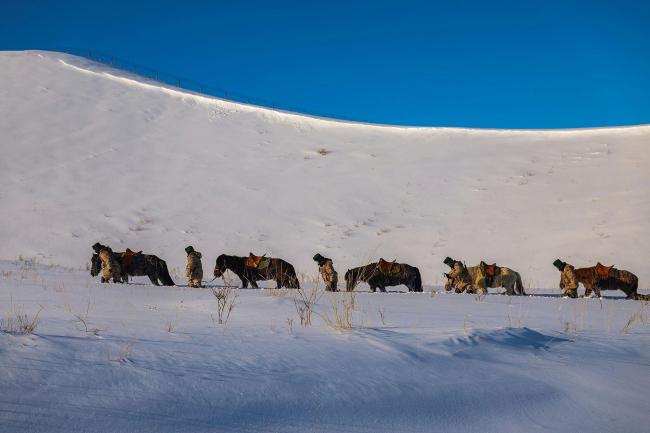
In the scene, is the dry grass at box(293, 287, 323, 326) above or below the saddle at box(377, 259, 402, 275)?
below

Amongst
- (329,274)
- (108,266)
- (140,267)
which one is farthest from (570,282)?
(108,266)

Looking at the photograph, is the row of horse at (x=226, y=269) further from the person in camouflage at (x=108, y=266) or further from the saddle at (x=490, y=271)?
the saddle at (x=490, y=271)

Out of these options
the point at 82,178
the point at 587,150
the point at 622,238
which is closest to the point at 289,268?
the point at 622,238

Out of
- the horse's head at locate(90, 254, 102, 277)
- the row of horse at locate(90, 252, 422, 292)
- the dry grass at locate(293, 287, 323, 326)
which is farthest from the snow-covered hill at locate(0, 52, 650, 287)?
the dry grass at locate(293, 287, 323, 326)

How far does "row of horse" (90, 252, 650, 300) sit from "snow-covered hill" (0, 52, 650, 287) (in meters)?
5.09

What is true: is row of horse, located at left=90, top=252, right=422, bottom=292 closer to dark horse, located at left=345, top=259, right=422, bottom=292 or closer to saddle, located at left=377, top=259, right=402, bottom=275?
dark horse, located at left=345, top=259, right=422, bottom=292

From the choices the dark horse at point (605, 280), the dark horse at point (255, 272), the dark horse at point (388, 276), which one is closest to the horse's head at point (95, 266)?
the dark horse at point (255, 272)

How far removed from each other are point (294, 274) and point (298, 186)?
62.6 feet

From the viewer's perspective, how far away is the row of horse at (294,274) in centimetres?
1134

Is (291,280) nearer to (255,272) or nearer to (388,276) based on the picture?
(255,272)

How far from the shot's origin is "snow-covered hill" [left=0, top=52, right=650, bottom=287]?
75.2 ft

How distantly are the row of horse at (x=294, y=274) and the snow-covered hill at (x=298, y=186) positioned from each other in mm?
5088

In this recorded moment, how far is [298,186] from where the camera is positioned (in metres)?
30.6

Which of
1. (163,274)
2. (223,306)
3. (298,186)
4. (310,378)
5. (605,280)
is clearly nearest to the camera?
(310,378)
